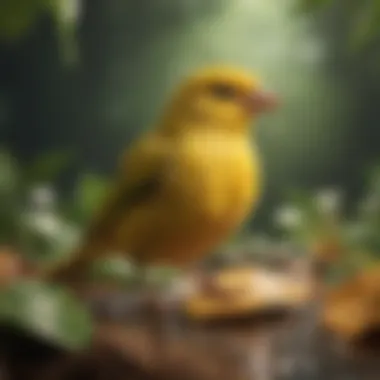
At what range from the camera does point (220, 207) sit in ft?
3.66

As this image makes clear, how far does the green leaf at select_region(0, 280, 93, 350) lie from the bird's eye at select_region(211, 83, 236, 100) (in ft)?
1.01

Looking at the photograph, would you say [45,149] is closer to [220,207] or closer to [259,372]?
[220,207]

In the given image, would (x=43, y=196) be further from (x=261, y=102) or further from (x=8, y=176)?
(x=261, y=102)

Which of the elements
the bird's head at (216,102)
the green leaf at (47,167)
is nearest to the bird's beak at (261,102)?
the bird's head at (216,102)

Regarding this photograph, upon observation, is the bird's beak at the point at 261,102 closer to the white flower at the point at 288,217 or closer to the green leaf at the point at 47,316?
the white flower at the point at 288,217

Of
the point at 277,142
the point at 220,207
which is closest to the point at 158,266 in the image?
the point at 220,207

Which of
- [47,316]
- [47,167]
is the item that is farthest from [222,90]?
[47,316]

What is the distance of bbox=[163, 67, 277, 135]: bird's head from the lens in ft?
3.70

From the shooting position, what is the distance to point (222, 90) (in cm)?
113

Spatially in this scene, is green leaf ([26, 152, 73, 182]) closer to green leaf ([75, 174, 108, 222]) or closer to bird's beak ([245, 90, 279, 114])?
green leaf ([75, 174, 108, 222])

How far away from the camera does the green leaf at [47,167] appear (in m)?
1.13

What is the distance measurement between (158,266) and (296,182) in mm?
197

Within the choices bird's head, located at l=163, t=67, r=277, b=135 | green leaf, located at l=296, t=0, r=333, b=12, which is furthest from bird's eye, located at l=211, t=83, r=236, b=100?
green leaf, located at l=296, t=0, r=333, b=12

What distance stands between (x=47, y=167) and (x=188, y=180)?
0.17m
